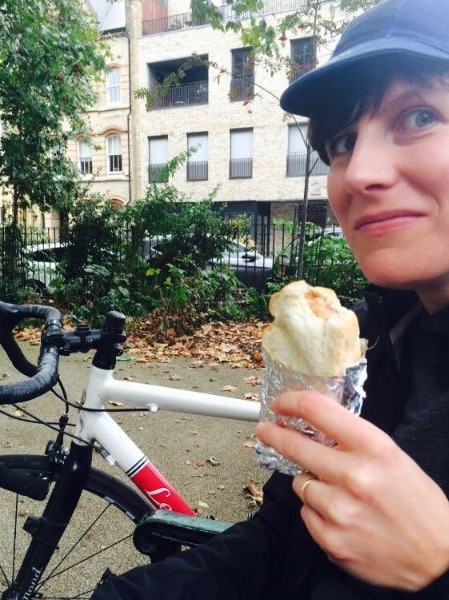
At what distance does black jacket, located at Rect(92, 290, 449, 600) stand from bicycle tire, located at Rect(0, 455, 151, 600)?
0.68m

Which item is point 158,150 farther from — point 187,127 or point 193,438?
point 193,438

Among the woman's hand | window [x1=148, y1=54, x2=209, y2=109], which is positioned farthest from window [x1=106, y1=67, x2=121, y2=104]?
the woman's hand

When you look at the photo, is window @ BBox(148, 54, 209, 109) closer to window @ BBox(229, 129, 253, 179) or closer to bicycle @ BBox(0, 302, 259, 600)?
window @ BBox(229, 129, 253, 179)

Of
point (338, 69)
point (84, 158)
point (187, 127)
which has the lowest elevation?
point (338, 69)

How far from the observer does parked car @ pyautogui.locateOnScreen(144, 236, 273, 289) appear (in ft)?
26.8

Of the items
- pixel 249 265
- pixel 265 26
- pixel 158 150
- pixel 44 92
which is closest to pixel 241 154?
pixel 158 150

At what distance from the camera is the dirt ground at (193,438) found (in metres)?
3.21

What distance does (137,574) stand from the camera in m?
1.29

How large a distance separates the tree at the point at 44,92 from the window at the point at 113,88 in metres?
16.1

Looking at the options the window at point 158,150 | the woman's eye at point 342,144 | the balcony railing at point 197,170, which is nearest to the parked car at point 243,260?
the woman's eye at point 342,144

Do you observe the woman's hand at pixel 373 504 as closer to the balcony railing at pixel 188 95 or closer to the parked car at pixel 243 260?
the parked car at pixel 243 260

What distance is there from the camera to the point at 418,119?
90 centimetres

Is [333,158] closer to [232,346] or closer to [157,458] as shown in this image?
[157,458]

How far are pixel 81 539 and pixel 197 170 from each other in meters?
22.3
